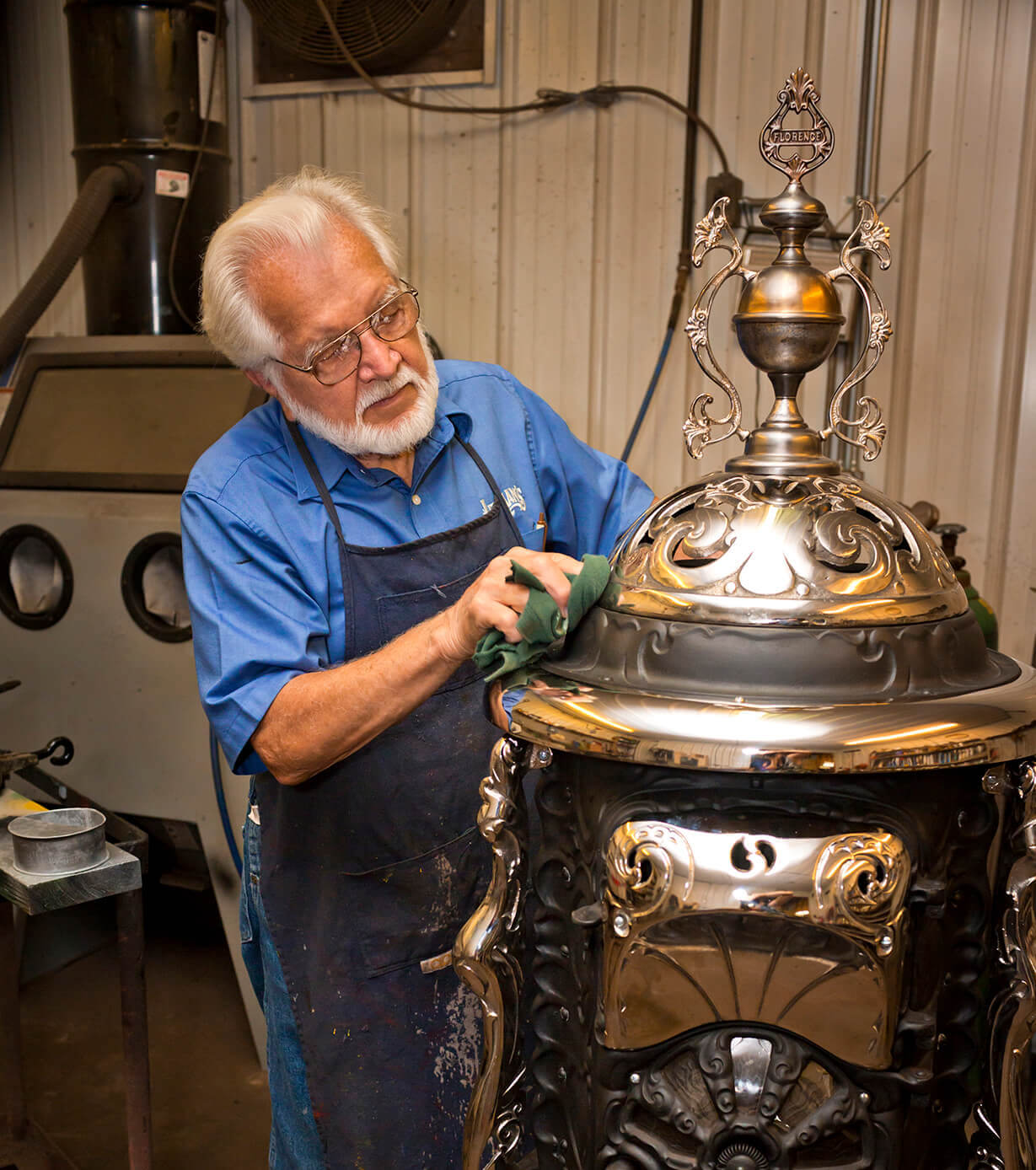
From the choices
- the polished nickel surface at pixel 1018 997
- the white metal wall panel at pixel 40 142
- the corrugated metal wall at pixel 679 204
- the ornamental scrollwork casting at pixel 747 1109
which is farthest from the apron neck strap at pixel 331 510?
the white metal wall panel at pixel 40 142

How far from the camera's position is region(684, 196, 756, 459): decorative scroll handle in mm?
1147

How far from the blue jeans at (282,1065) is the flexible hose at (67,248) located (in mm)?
1795

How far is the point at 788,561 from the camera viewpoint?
1.08 m

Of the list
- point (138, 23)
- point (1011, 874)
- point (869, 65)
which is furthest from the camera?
point (138, 23)

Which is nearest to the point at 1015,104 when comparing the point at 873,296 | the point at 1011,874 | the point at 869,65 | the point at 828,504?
the point at 869,65

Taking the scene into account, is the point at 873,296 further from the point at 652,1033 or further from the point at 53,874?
the point at 53,874

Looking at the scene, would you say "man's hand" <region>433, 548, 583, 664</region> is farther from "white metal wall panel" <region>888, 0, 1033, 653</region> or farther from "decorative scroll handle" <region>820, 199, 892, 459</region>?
"white metal wall panel" <region>888, 0, 1033, 653</region>

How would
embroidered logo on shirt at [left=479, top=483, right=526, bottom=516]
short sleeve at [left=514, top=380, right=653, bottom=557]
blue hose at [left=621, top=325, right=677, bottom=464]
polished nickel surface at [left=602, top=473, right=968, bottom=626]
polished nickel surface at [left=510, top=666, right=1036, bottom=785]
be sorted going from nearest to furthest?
1. polished nickel surface at [left=510, top=666, right=1036, bottom=785]
2. polished nickel surface at [left=602, top=473, right=968, bottom=626]
3. embroidered logo on shirt at [left=479, top=483, right=526, bottom=516]
4. short sleeve at [left=514, top=380, right=653, bottom=557]
5. blue hose at [left=621, top=325, right=677, bottom=464]

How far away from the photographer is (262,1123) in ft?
8.45

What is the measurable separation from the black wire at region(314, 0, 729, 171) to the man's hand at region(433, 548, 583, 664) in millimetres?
2023

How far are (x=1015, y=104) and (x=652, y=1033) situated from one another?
2.53 metres

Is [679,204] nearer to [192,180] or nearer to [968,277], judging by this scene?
[968,277]

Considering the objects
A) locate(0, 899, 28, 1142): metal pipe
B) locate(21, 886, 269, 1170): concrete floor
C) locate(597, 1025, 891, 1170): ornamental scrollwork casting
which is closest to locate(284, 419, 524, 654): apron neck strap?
locate(597, 1025, 891, 1170): ornamental scrollwork casting

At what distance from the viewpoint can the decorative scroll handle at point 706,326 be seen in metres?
1.15
